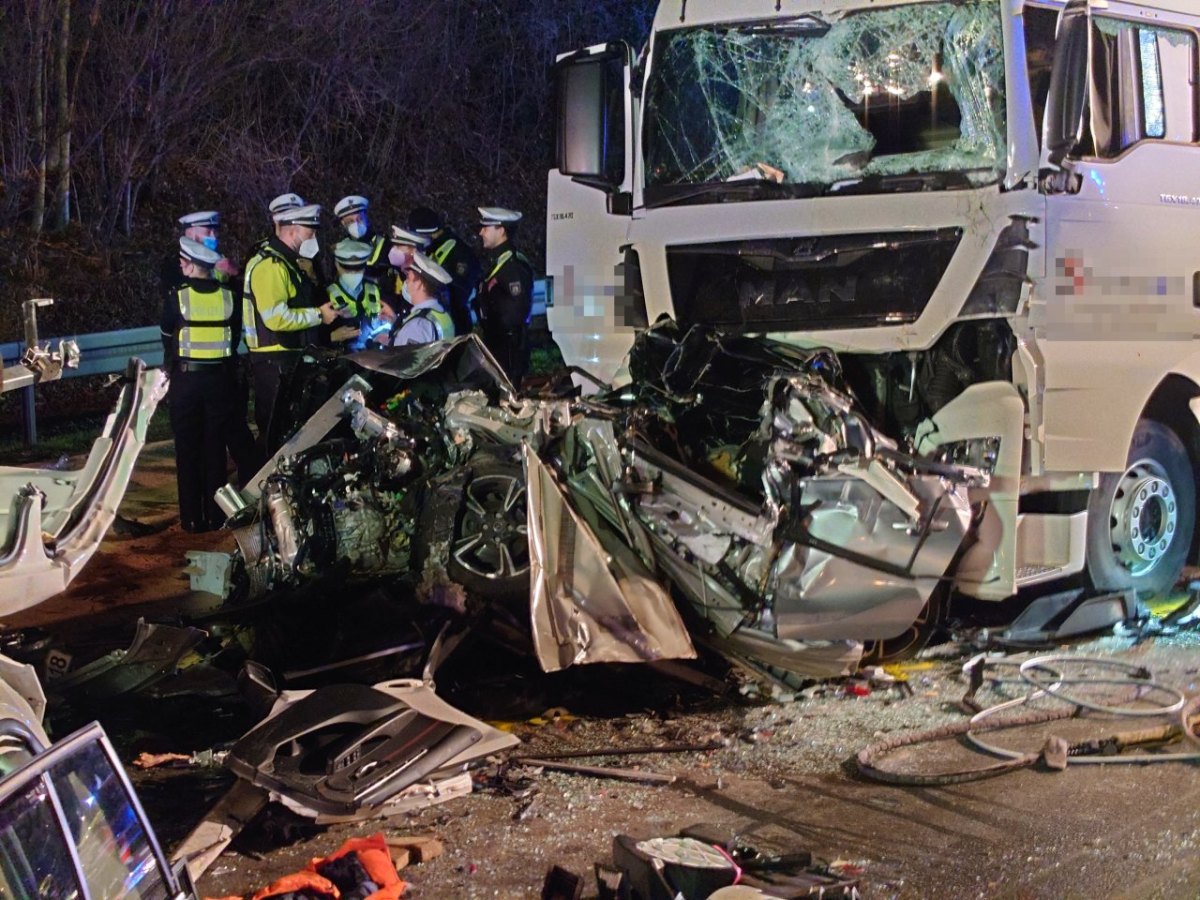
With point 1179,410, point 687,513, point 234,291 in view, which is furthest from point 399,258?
point 1179,410

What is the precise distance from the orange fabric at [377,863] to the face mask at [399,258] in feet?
17.1

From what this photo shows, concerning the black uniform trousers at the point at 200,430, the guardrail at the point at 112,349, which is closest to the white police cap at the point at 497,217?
the black uniform trousers at the point at 200,430

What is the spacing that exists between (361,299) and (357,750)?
5.39 metres

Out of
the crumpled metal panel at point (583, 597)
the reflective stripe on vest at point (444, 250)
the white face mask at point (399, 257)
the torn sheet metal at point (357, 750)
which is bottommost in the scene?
the torn sheet metal at point (357, 750)

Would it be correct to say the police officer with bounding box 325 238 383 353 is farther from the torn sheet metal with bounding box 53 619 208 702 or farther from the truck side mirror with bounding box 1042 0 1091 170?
the truck side mirror with bounding box 1042 0 1091 170

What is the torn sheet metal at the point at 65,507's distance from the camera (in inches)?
160

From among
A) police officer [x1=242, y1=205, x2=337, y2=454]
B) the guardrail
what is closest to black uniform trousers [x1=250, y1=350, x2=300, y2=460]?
police officer [x1=242, y1=205, x2=337, y2=454]

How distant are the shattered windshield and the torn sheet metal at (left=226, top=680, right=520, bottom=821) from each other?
3.11 meters

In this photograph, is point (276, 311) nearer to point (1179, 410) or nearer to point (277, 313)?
point (277, 313)

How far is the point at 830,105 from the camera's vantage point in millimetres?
6793

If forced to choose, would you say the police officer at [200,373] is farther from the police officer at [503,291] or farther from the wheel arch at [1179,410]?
the wheel arch at [1179,410]

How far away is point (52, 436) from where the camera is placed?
474 inches

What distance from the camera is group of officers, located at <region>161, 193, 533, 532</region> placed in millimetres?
8898

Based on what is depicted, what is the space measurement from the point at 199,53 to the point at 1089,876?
48.8ft
